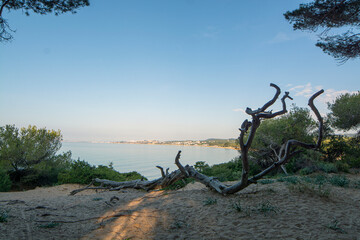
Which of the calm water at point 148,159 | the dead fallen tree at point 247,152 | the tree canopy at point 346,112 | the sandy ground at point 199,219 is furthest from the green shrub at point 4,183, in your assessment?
the tree canopy at point 346,112

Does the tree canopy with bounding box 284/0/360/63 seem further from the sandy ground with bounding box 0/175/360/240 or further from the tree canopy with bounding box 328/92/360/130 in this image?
the tree canopy with bounding box 328/92/360/130

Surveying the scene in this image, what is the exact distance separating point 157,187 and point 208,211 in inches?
151

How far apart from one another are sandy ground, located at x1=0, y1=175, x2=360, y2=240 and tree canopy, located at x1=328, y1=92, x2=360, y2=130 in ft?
37.8

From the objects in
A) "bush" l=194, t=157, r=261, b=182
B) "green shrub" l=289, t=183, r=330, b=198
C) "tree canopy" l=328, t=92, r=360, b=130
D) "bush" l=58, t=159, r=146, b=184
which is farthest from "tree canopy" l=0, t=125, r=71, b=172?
"tree canopy" l=328, t=92, r=360, b=130

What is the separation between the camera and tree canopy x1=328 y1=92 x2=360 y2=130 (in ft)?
46.5

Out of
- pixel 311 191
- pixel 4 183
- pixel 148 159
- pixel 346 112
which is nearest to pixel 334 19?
pixel 311 191

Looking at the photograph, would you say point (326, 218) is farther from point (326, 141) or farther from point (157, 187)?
point (326, 141)

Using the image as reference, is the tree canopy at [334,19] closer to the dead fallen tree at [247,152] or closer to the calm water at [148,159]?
the dead fallen tree at [247,152]

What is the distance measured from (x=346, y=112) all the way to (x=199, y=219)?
15168mm

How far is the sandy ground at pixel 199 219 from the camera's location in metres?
3.15

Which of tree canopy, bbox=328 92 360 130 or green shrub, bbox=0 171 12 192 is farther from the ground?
tree canopy, bbox=328 92 360 130

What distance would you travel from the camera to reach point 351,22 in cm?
735

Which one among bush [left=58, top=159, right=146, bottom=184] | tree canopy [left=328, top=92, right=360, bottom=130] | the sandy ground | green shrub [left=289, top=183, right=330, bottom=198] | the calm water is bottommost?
the calm water

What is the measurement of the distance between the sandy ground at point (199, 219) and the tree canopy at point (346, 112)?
37.8ft
